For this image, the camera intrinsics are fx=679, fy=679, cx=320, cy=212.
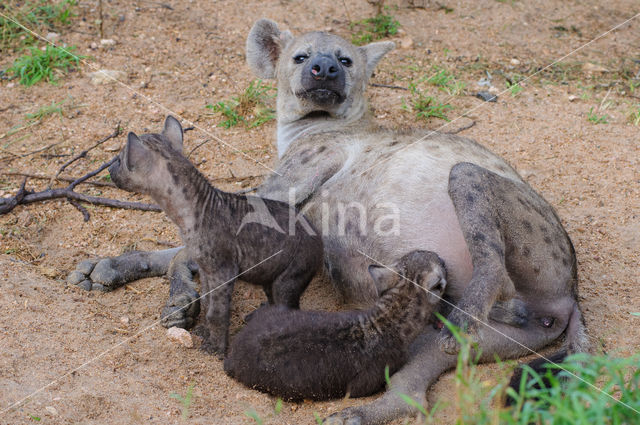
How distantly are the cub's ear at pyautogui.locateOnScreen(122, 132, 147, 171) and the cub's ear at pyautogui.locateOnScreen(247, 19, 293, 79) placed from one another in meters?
1.97

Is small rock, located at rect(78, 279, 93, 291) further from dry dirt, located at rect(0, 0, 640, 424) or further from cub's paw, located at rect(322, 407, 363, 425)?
cub's paw, located at rect(322, 407, 363, 425)

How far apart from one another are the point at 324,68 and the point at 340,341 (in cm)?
195

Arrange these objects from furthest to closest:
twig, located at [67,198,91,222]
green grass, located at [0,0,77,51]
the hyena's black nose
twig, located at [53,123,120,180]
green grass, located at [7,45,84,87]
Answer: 1. green grass, located at [0,0,77,51]
2. green grass, located at [7,45,84,87]
3. twig, located at [53,123,120,180]
4. twig, located at [67,198,91,222]
5. the hyena's black nose

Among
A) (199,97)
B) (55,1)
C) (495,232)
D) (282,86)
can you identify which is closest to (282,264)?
(495,232)

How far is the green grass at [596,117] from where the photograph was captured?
5.51 m

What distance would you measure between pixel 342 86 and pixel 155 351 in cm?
207

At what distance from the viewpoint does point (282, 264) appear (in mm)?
3520

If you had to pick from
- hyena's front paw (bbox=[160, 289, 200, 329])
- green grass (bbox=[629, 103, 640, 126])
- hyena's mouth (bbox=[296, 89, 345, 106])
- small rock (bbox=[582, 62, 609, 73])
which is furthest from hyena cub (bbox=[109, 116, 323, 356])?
small rock (bbox=[582, 62, 609, 73])

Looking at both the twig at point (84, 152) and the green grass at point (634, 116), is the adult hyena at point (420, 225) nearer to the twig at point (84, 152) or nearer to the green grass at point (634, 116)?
the twig at point (84, 152)

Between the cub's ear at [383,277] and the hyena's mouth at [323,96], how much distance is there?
1482mm

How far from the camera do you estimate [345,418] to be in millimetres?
2941

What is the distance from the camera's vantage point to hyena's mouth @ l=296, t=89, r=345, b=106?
172 inches

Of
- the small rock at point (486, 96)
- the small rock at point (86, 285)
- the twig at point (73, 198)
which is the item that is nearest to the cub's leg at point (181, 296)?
the small rock at point (86, 285)

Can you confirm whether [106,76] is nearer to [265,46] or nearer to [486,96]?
[265,46]
